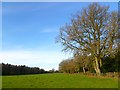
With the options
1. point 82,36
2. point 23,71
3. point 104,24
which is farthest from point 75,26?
point 23,71

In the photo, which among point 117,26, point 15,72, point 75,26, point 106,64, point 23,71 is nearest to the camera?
point 117,26

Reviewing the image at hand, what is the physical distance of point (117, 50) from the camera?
45.9 m

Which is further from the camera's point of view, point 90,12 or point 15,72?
point 15,72

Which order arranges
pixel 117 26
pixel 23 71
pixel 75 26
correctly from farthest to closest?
pixel 23 71 < pixel 75 26 < pixel 117 26

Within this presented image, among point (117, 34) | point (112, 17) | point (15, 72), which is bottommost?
point (15, 72)

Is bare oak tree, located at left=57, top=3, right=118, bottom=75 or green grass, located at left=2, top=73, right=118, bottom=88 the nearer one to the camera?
green grass, located at left=2, top=73, right=118, bottom=88

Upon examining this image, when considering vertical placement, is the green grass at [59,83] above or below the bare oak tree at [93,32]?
below

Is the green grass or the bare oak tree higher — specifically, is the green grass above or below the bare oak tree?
Answer: below

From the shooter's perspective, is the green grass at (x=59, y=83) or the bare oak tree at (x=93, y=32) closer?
the green grass at (x=59, y=83)

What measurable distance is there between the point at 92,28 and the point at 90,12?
10.2ft

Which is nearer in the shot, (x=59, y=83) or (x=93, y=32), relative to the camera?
(x=59, y=83)

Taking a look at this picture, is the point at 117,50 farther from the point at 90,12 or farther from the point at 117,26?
the point at 90,12

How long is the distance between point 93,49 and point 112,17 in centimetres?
700

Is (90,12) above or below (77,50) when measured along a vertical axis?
above
